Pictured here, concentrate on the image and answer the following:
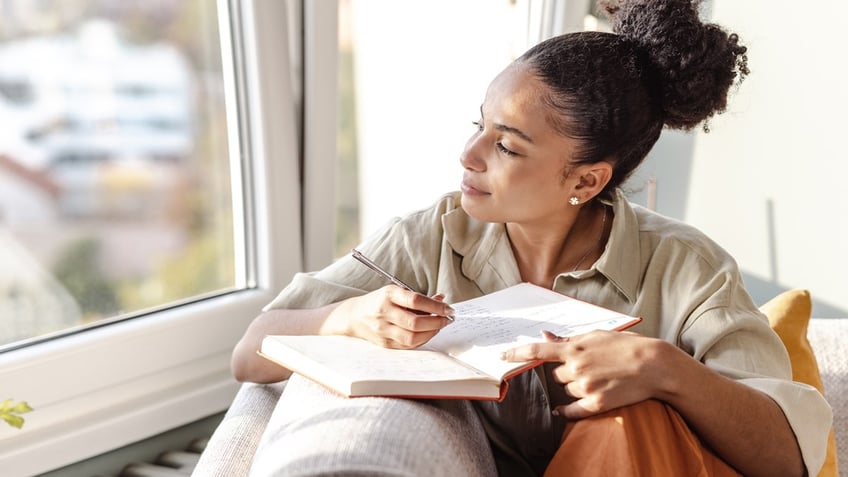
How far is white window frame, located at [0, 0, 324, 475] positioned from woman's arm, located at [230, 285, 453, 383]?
1.30ft

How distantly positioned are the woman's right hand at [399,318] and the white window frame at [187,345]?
69 cm

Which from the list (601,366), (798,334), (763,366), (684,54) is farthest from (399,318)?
(798,334)

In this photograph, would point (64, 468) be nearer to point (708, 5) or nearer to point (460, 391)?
point (460, 391)

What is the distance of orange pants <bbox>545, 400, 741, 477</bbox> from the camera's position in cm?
104

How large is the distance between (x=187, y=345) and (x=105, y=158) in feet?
1.41

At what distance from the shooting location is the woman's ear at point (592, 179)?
57.1 inches

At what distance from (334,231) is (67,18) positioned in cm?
82

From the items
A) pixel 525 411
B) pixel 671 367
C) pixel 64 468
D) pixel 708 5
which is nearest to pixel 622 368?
pixel 671 367

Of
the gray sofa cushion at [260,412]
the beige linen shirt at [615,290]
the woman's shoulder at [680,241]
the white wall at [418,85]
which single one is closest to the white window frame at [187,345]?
the white wall at [418,85]

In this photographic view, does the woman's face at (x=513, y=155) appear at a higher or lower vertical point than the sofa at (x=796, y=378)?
higher

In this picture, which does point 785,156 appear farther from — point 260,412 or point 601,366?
point 260,412

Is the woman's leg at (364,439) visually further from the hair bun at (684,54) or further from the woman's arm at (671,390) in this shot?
the hair bun at (684,54)

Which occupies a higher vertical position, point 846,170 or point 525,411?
point 846,170

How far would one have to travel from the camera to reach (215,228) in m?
2.00
